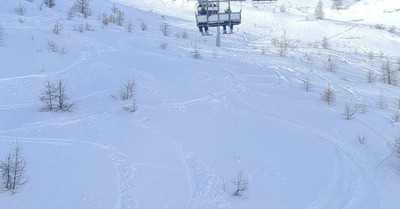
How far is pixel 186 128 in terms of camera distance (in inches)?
383

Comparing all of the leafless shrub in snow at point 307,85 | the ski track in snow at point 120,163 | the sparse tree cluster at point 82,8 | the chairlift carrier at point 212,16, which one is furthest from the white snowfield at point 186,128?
the sparse tree cluster at point 82,8

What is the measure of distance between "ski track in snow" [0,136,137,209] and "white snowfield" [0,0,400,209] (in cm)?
2

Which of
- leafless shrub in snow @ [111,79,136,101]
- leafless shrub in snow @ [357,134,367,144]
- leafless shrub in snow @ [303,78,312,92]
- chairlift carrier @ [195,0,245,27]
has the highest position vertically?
chairlift carrier @ [195,0,245,27]

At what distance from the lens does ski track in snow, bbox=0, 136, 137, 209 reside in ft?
22.2

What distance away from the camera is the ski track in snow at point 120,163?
6.75 metres

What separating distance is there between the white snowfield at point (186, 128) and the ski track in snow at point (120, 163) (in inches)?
0.8

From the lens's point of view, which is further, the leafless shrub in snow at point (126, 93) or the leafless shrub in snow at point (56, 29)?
the leafless shrub in snow at point (56, 29)

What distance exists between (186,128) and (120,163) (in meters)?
2.29

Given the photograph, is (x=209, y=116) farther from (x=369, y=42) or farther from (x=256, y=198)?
(x=369, y=42)

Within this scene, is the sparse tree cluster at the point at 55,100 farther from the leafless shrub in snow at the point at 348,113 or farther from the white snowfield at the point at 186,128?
the leafless shrub in snow at the point at 348,113

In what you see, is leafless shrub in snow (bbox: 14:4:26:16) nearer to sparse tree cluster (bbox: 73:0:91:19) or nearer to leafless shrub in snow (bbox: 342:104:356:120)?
sparse tree cluster (bbox: 73:0:91:19)

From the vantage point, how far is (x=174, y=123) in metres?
9.96

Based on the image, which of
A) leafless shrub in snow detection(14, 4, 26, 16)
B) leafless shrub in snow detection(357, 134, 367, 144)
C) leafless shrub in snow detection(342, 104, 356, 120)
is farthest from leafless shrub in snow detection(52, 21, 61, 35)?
leafless shrub in snow detection(357, 134, 367, 144)

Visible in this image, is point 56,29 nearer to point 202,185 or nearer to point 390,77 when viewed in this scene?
point 202,185
